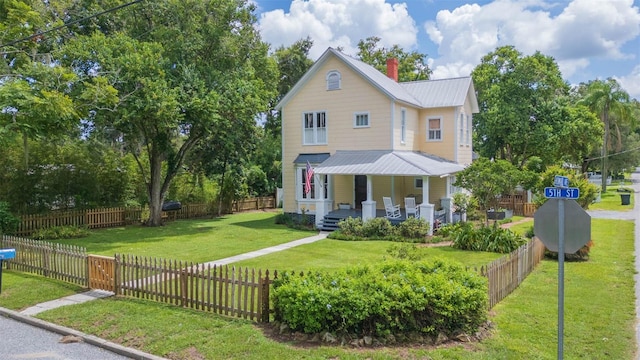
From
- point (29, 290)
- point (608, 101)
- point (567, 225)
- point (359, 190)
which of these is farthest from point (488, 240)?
point (608, 101)

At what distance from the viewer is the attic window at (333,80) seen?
80.9ft

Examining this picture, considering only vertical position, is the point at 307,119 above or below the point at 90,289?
above

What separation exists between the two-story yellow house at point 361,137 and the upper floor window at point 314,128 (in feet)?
0.19

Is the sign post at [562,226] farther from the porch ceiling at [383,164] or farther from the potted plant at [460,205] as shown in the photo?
the potted plant at [460,205]

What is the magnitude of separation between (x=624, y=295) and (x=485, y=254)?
5349mm

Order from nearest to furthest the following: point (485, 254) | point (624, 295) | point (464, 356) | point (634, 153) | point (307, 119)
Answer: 1. point (464, 356)
2. point (624, 295)
3. point (485, 254)
4. point (307, 119)
5. point (634, 153)

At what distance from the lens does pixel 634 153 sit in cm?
5859

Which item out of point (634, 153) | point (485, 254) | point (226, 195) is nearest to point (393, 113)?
point (485, 254)

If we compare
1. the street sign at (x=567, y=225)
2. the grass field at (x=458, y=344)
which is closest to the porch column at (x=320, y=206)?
the grass field at (x=458, y=344)

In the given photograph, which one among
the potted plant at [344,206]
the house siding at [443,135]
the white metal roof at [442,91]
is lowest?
the potted plant at [344,206]

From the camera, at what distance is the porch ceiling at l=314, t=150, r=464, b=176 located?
21.0 meters

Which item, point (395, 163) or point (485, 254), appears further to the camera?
point (395, 163)

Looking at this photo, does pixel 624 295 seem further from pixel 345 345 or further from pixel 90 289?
pixel 90 289

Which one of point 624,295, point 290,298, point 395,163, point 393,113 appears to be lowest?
point 624,295
